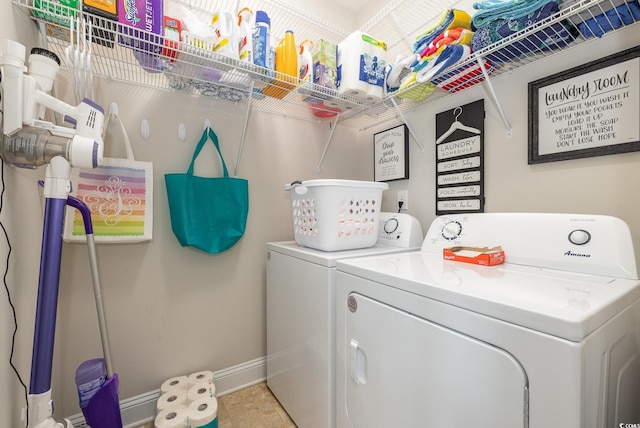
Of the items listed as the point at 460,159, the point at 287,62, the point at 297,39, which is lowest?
the point at 460,159

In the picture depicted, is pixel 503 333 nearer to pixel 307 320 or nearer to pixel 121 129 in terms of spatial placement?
pixel 307 320

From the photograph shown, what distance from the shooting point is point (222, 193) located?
4.89 feet

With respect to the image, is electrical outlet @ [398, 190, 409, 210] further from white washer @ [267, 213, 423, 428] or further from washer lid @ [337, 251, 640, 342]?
washer lid @ [337, 251, 640, 342]

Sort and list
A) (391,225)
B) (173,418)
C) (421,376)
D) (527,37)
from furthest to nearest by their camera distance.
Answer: (391,225), (173,418), (527,37), (421,376)

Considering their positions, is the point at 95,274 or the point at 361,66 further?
the point at 361,66

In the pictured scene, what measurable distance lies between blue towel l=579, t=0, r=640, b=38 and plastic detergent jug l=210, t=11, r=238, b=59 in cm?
131

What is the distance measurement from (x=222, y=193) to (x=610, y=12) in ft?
5.57

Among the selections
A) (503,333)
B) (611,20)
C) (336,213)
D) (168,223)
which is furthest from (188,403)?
(611,20)

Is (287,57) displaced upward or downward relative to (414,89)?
upward

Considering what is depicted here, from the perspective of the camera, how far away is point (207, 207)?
1444 millimetres

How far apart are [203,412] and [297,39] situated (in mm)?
2166

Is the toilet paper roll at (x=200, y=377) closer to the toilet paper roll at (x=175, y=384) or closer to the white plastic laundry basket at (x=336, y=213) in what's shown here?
the toilet paper roll at (x=175, y=384)

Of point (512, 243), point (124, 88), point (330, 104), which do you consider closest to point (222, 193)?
point (124, 88)

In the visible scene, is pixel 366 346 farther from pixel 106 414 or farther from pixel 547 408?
pixel 106 414
